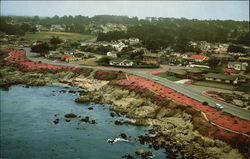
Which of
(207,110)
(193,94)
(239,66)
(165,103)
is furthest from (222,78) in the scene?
(239,66)

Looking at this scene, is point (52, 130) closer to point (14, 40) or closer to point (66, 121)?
point (66, 121)

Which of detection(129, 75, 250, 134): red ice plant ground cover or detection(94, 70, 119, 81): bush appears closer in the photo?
detection(129, 75, 250, 134): red ice plant ground cover

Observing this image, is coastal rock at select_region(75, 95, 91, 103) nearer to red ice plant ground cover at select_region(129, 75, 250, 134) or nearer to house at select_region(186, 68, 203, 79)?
red ice plant ground cover at select_region(129, 75, 250, 134)

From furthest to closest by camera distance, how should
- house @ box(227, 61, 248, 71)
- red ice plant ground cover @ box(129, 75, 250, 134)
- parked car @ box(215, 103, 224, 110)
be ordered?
house @ box(227, 61, 248, 71) → parked car @ box(215, 103, 224, 110) → red ice plant ground cover @ box(129, 75, 250, 134)

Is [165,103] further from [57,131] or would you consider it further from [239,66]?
[239,66]

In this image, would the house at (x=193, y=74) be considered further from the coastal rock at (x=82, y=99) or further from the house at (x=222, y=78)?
the coastal rock at (x=82, y=99)

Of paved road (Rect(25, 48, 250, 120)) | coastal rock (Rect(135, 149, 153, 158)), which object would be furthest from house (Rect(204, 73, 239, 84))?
coastal rock (Rect(135, 149, 153, 158))
